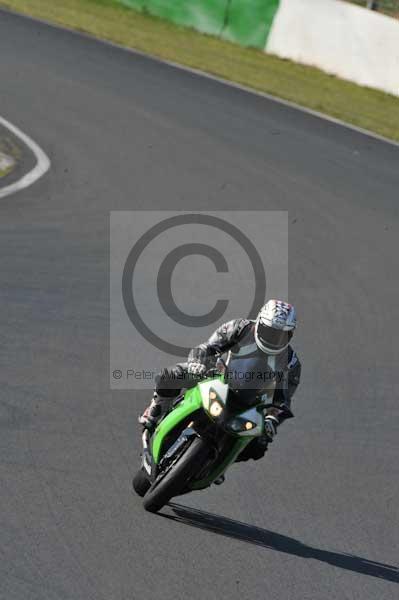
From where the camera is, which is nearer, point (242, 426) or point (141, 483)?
point (242, 426)

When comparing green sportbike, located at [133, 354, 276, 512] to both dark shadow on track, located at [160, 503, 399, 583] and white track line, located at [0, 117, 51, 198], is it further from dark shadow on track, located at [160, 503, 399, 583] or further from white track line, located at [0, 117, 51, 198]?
white track line, located at [0, 117, 51, 198]

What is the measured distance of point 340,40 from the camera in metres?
23.9

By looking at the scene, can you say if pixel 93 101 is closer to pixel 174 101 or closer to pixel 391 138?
pixel 174 101

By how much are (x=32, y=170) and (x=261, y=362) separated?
8.87 meters

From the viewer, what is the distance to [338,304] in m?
12.5

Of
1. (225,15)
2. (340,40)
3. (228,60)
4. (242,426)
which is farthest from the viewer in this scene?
(225,15)

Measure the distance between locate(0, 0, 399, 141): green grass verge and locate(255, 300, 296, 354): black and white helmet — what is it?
14248 millimetres

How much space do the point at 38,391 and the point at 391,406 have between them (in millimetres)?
3336

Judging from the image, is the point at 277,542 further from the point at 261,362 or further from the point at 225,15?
the point at 225,15

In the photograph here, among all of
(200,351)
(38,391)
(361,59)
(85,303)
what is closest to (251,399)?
(200,351)

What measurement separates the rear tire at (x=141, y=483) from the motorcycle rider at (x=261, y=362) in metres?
0.35

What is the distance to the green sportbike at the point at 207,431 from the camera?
6898mm
